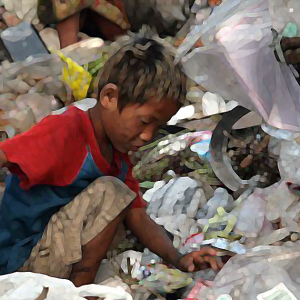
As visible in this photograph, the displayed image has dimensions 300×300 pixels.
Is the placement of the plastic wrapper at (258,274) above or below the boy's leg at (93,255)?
below

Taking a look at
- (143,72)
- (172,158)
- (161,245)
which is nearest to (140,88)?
(143,72)

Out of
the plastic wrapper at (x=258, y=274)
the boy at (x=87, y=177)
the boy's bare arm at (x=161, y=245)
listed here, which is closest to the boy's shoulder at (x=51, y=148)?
the boy at (x=87, y=177)

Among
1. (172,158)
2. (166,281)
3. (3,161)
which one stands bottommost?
(166,281)

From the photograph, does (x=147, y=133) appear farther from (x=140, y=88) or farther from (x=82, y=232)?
(x=82, y=232)

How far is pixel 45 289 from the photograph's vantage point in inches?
17.4

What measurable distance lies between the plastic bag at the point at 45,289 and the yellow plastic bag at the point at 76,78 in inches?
10.3

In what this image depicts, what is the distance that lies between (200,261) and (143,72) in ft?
0.95

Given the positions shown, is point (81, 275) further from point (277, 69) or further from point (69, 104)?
point (277, 69)

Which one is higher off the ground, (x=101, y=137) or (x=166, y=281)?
(x=101, y=137)

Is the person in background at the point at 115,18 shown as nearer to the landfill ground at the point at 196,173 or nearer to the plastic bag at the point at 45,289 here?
the landfill ground at the point at 196,173

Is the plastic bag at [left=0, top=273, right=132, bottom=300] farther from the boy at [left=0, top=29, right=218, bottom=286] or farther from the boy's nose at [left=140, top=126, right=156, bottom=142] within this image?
the boy's nose at [left=140, top=126, right=156, bottom=142]

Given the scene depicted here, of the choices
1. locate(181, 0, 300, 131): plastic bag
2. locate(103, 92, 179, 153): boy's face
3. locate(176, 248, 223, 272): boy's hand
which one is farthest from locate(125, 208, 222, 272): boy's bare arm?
locate(181, 0, 300, 131): plastic bag

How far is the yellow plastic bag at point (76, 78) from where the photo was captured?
53 centimetres

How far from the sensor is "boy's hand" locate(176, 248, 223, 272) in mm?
506
